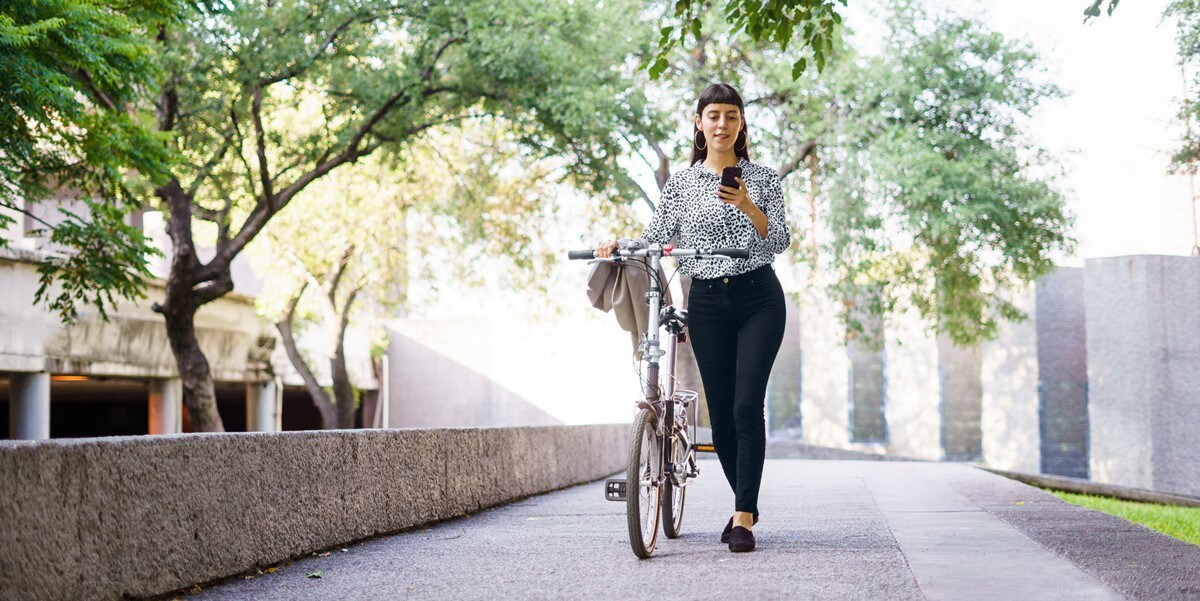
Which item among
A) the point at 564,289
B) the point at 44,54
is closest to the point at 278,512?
the point at 44,54

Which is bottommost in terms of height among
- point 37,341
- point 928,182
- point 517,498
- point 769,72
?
point 517,498

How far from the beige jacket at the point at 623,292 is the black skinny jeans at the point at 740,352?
0.76ft

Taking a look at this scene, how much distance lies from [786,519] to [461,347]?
34692mm

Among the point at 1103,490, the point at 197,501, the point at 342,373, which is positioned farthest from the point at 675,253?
the point at 342,373

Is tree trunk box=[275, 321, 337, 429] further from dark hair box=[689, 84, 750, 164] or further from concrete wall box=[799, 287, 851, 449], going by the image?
dark hair box=[689, 84, 750, 164]

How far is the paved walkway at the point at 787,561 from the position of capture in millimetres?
4133

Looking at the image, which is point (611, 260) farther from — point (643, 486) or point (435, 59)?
→ point (435, 59)

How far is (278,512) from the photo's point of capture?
5121 millimetres

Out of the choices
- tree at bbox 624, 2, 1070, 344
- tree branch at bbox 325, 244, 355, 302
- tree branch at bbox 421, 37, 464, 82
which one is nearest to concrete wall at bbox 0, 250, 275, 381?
tree branch at bbox 325, 244, 355, 302

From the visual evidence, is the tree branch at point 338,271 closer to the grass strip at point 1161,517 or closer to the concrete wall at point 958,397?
the concrete wall at point 958,397

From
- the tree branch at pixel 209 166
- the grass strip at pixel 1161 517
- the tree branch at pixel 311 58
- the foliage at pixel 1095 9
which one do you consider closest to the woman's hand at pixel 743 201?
the foliage at pixel 1095 9

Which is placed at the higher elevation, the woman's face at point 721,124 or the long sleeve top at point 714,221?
the woman's face at point 721,124

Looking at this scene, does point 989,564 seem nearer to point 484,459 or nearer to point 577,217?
point 484,459

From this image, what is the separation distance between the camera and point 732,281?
17.7ft
